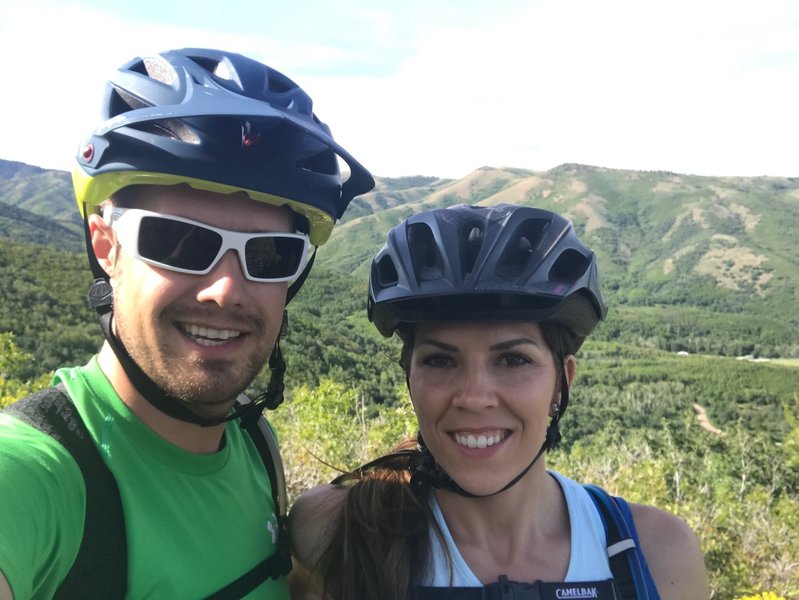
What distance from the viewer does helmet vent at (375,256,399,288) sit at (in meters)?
3.14

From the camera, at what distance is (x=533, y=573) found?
2.63 m

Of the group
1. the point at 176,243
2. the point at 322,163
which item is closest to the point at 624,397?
the point at 322,163

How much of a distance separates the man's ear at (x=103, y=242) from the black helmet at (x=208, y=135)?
0.09m

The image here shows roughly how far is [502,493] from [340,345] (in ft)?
245

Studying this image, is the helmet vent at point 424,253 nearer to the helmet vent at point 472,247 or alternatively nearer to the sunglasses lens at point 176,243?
the helmet vent at point 472,247

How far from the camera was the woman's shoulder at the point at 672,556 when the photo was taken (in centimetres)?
257

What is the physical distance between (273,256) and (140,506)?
1.15 metres

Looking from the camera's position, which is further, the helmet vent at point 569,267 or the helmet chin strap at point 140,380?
the helmet vent at point 569,267

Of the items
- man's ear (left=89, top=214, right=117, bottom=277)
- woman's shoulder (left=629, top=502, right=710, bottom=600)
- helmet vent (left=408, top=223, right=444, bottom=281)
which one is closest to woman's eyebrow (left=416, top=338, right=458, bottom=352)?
helmet vent (left=408, top=223, right=444, bottom=281)

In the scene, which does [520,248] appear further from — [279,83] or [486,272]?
[279,83]

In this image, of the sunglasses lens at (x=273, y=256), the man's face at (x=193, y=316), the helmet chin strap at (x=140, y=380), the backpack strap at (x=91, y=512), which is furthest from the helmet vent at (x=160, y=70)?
the backpack strap at (x=91, y=512)

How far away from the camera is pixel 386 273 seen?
126 inches

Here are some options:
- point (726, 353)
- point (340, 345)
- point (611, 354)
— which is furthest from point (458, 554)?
point (726, 353)

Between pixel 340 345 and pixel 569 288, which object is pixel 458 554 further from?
pixel 340 345
